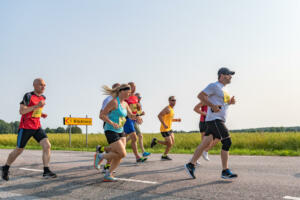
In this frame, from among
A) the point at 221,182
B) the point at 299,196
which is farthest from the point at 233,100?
the point at 299,196

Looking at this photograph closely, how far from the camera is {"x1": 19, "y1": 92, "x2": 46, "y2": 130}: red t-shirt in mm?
6066

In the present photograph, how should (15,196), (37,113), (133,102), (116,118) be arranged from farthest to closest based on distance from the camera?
1. (133,102)
2. (37,113)
3. (116,118)
4. (15,196)

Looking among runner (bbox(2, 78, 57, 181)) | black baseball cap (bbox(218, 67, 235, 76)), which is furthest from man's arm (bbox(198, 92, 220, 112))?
runner (bbox(2, 78, 57, 181))

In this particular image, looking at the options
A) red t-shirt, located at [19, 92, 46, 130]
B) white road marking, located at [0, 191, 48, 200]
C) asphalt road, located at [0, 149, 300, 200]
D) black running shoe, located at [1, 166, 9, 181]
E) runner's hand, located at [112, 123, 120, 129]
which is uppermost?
red t-shirt, located at [19, 92, 46, 130]

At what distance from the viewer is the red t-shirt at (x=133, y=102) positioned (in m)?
8.73

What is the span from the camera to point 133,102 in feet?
28.7

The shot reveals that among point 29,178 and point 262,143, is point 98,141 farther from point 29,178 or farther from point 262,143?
point 29,178

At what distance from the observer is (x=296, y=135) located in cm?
1493

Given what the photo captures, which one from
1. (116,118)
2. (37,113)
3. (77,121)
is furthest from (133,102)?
(77,121)

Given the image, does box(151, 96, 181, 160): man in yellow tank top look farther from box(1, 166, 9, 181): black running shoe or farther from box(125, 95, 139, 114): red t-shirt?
box(1, 166, 9, 181): black running shoe

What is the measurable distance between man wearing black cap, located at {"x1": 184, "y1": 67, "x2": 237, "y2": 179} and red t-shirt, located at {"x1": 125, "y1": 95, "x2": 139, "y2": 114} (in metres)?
3.39

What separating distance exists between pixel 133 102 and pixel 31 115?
316 centimetres

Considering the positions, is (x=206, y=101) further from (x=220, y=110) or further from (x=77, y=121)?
(x=77, y=121)

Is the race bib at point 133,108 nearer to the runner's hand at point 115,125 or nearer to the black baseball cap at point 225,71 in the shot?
the runner's hand at point 115,125
